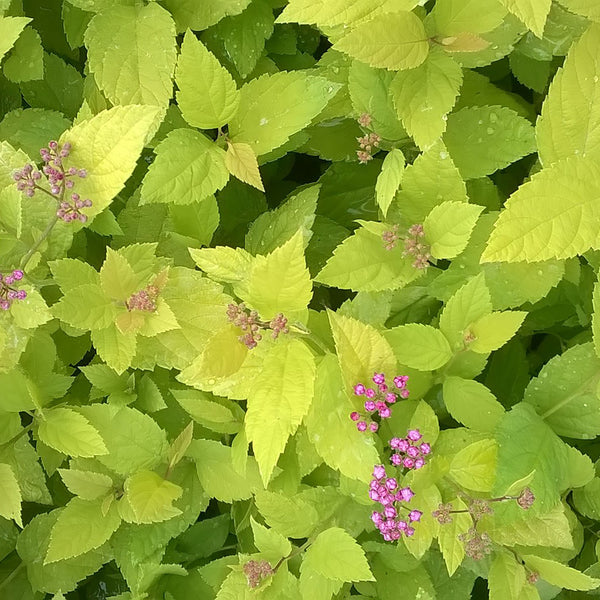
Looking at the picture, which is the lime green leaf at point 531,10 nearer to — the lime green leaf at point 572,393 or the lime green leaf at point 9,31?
the lime green leaf at point 572,393

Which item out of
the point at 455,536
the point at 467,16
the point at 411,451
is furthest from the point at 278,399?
the point at 467,16

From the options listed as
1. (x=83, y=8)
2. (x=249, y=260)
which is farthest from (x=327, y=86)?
(x=83, y=8)

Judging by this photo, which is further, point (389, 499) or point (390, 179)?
point (390, 179)

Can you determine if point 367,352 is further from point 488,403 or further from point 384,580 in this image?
point 384,580

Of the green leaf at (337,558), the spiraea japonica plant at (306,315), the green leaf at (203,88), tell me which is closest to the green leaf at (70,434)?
the spiraea japonica plant at (306,315)

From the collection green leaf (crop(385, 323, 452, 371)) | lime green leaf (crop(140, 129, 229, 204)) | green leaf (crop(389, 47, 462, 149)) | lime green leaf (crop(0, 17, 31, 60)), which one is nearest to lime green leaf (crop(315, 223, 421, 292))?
green leaf (crop(385, 323, 452, 371))

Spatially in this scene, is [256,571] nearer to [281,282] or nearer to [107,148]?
[281,282]

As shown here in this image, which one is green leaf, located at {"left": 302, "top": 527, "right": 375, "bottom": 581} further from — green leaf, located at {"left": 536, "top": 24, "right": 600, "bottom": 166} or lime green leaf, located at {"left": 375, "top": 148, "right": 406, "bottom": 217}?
green leaf, located at {"left": 536, "top": 24, "right": 600, "bottom": 166}
